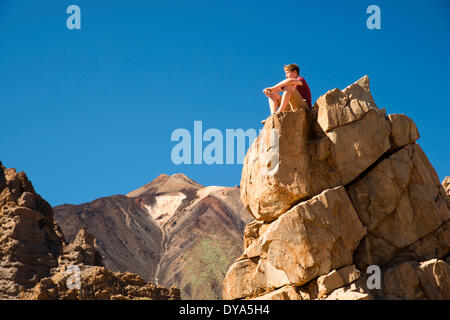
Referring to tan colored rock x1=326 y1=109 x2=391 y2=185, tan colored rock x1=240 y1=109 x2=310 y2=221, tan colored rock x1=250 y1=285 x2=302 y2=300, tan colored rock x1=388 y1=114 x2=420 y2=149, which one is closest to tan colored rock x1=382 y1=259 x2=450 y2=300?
tan colored rock x1=250 y1=285 x2=302 y2=300

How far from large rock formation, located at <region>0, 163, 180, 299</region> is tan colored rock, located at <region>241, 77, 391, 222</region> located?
2083 centimetres

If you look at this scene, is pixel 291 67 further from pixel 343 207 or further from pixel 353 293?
pixel 353 293

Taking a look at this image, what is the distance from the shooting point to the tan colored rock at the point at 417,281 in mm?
17562

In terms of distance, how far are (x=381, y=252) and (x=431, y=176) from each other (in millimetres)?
3487

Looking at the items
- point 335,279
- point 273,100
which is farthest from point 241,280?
point 273,100

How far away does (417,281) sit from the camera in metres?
17.7

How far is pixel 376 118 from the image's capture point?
19141 mm

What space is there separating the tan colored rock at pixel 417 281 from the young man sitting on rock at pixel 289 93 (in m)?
6.13

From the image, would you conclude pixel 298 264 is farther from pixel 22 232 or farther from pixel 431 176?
pixel 22 232

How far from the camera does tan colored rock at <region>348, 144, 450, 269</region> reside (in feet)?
61.2

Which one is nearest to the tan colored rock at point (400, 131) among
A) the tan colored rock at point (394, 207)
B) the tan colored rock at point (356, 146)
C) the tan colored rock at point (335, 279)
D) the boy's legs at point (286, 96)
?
the tan colored rock at point (394, 207)

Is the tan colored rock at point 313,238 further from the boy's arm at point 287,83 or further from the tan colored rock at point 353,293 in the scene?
the boy's arm at point 287,83

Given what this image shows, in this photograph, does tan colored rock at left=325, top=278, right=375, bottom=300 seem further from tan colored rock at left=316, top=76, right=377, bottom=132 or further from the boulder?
tan colored rock at left=316, top=76, right=377, bottom=132
